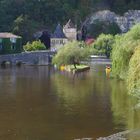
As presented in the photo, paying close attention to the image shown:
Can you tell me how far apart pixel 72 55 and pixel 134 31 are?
977 inches

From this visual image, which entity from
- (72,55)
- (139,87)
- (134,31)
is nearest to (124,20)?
(72,55)

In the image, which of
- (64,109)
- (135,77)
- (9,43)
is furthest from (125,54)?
(9,43)

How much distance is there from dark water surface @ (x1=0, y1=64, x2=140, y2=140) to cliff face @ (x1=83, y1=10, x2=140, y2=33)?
71.1m

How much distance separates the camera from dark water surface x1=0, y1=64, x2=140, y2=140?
118ft

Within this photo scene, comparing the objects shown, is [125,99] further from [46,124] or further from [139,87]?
[46,124]

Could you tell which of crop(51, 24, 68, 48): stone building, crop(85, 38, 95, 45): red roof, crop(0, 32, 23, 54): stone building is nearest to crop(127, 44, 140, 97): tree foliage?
crop(0, 32, 23, 54): stone building

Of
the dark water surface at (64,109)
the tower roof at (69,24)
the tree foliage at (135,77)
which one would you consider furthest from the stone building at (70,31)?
the tree foliage at (135,77)

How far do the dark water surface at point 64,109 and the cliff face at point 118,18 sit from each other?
71050 mm

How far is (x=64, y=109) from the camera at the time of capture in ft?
144

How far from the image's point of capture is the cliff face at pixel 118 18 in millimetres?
136000

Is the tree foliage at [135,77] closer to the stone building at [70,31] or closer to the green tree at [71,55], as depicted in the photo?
the green tree at [71,55]

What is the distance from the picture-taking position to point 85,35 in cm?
13438

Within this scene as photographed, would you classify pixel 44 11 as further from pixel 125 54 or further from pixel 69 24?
pixel 125 54

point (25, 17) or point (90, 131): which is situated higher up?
point (25, 17)
